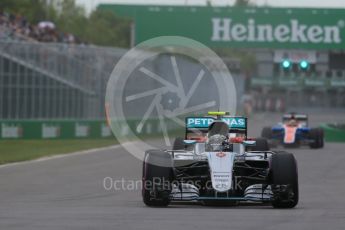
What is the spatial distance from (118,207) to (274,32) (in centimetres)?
3610

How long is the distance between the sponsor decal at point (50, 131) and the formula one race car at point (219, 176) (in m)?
27.1

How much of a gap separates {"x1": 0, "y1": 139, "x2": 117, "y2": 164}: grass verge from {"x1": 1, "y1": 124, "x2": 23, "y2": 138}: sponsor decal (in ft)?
3.97

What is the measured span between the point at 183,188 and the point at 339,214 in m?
2.41

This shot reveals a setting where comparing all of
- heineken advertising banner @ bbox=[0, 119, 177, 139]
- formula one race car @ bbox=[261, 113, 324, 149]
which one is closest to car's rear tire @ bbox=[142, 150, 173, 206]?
formula one race car @ bbox=[261, 113, 324, 149]

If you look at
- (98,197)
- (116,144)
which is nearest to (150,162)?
(98,197)

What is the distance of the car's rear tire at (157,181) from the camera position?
50.4ft

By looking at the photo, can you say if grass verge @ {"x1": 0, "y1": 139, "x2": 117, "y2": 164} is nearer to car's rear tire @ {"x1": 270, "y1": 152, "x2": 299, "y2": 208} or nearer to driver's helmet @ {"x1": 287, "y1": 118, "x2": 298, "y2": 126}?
driver's helmet @ {"x1": 287, "y1": 118, "x2": 298, "y2": 126}

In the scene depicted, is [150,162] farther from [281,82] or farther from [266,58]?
[281,82]

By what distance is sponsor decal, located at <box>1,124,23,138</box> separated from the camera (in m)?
42.1

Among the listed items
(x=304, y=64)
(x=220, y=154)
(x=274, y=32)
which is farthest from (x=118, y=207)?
(x=274, y=32)

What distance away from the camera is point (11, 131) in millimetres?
42219

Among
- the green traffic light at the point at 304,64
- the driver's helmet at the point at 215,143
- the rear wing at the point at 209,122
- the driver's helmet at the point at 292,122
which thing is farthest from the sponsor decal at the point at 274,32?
the driver's helmet at the point at 215,143

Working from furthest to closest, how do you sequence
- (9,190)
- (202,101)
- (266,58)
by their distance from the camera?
1. (266,58)
2. (202,101)
3. (9,190)

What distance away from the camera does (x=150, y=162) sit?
15.6 metres
